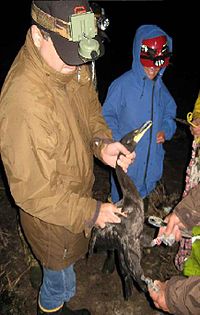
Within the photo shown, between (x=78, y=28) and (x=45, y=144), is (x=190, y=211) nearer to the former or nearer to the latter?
(x=45, y=144)

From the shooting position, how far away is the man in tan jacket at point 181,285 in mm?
2166

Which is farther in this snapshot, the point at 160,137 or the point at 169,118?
the point at 169,118

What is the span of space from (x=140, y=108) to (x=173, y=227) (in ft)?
4.39

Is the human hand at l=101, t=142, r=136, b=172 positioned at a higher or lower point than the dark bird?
higher

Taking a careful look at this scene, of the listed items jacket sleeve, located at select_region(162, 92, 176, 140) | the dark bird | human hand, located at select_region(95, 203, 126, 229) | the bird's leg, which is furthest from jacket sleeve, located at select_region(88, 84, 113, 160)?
the bird's leg

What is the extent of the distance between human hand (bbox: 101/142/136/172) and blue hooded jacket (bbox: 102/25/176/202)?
0.82 metres

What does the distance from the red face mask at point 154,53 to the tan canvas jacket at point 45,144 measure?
1106mm

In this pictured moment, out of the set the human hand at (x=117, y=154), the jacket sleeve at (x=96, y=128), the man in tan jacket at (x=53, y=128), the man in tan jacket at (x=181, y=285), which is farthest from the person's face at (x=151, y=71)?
the man in tan jacket at (x=181, y=285)

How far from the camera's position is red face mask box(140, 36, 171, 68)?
3535 millimetres

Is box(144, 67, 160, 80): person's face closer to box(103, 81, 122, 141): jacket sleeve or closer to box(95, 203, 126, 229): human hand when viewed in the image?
box(103, 81, 122, 141): jacket sleeve

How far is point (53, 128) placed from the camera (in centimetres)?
224

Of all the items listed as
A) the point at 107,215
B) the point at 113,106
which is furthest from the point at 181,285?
the point at 113,106

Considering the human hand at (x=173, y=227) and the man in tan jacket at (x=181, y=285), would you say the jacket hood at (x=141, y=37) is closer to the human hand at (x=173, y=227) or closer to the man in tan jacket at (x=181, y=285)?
the man in tan jacket at (x=181, y=285)

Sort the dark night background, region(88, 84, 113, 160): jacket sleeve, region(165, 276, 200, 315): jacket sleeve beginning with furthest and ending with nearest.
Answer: the dark night background
region(88, 84, 113, 160): jacket sleeve
region(165, 276, 200, 315): jacket sleeve
